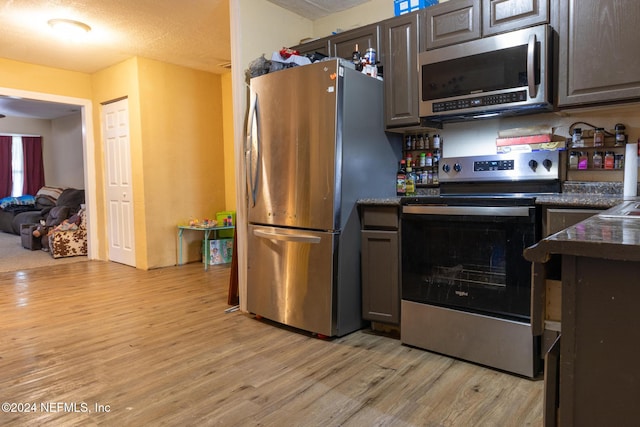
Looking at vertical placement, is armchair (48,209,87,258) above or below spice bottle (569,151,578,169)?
below

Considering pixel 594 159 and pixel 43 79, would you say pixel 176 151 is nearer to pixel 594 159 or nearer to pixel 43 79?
pixel 43 79

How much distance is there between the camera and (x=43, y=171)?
365 inches

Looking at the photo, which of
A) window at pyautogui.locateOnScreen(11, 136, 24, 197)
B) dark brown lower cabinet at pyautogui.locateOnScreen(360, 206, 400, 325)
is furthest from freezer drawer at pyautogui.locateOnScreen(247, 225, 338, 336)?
window at pyautogui.locateOnScreen(11, 136, 24, 197)

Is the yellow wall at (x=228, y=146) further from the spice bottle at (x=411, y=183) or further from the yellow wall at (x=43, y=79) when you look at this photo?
the spice bottle at (x=411, y=183)

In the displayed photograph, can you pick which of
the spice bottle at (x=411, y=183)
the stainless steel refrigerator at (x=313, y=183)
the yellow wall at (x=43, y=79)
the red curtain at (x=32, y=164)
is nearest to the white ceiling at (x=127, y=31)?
the yellow wall at (x=43, y=79)

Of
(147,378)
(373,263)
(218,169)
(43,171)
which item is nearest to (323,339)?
(373,263)

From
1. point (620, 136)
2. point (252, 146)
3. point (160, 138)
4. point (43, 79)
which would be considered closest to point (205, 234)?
point (160, 138)

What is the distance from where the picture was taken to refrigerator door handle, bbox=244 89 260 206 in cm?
288

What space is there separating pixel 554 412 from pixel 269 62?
8.76 feet

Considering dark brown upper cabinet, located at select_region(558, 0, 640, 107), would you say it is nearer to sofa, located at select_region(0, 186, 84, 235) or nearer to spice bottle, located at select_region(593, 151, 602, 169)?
spice bottle, located at select_region(593, 151, 602, 169)

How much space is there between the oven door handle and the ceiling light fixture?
3320mm

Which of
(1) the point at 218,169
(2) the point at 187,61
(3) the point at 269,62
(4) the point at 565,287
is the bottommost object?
(4) the point at 565,287

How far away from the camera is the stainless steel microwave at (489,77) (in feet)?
7.10

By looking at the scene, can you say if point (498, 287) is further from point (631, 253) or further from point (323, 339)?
point (631, 253)
